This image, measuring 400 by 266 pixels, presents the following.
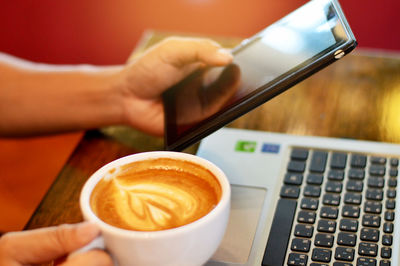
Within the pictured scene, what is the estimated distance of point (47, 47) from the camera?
249 centimetres

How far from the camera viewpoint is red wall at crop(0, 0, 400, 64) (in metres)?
2.37

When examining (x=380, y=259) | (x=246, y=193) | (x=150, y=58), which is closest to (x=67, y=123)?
(x=150, y=58)

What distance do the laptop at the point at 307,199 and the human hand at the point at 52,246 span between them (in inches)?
6.8

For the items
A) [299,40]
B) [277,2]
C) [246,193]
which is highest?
[299,40]

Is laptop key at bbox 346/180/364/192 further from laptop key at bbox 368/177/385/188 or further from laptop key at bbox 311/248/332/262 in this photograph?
laptop key at bbox 311/248/332/262

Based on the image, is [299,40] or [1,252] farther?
[299,40]

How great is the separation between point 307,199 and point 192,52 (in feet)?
1.02

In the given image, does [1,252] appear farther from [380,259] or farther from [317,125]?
[317,125]

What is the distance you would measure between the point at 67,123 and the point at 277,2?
1.58 m

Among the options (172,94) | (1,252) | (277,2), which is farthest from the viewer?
(277,2)

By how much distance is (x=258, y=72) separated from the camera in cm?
76

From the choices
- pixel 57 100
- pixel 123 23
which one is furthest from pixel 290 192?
pixel 123 23

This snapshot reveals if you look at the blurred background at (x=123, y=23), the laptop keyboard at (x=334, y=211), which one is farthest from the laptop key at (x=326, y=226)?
the blurred background at (x=123, y=23)

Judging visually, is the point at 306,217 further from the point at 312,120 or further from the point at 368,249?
the point at 312,120
